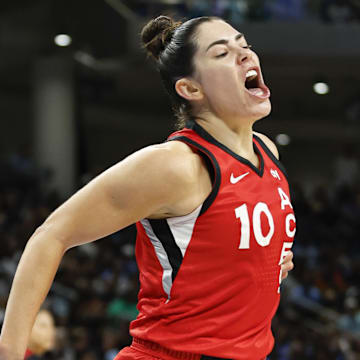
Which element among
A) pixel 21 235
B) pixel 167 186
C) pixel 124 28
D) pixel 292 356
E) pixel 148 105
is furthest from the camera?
pixel 148 105

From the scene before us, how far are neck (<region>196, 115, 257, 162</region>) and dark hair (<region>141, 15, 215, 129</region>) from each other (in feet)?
0.26

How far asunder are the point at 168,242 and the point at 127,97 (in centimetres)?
1539

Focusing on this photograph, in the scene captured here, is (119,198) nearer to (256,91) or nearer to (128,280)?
(256,91)

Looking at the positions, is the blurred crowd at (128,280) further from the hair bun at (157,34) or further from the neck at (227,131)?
the neck at (227,131)

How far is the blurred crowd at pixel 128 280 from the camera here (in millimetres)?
8992

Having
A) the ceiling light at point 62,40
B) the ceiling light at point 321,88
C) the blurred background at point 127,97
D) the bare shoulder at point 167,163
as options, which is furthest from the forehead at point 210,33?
the ceiling light at point 321,88

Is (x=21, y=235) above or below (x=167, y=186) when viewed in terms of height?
below

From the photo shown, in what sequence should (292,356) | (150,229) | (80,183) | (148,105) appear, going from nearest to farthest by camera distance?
(150,229), (292,356), (80,183), (148,105)

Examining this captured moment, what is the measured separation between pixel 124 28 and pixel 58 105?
2.57 m

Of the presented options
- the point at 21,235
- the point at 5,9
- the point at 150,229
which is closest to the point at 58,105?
the point at 5,9

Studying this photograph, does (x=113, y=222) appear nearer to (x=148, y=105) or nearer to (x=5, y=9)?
(x=5, y=9)

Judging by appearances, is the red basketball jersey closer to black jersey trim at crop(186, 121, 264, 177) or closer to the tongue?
black jersey trim at crop(186, 121, 264, 177)

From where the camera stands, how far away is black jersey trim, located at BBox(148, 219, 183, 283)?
2012 mm

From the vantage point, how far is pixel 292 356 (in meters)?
8.95
